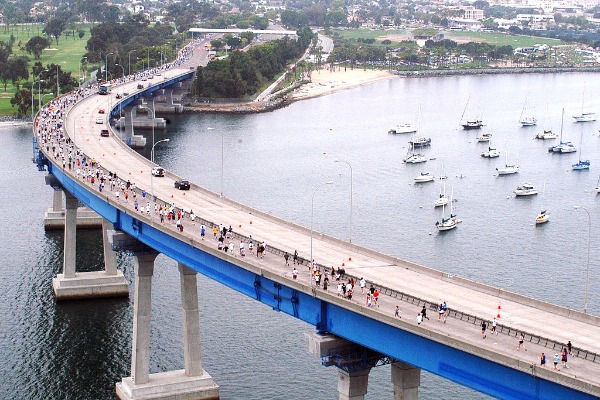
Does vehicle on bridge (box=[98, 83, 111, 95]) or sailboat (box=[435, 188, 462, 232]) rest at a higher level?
vehicle on bridge (box=[98, 83, 111, 95])

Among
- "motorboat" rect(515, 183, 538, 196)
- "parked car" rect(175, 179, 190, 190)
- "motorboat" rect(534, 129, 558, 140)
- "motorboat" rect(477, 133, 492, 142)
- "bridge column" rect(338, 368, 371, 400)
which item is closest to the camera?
"bridge column" rect(338, 368, 371, 400)

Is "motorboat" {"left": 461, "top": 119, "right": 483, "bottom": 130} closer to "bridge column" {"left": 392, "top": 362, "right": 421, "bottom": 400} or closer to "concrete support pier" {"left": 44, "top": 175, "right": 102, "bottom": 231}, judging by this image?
"concrete support pier" {"left": 44, "top": 175, "right": 102, "bottom": 231}

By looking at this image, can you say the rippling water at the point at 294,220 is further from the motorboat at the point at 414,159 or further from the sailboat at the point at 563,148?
the sailboat at the point at 563,148

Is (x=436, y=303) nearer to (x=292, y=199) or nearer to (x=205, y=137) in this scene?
(x=292, y=199)

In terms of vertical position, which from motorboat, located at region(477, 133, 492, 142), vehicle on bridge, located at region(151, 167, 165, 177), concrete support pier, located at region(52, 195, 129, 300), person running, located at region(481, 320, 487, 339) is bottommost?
concrete support pier, located at region(52, 195, 129, 300)

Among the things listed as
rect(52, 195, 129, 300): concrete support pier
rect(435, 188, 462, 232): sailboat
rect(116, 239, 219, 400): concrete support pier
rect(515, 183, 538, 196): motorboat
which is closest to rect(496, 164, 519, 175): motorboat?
rect(515, 183, 538, 196): motorboat

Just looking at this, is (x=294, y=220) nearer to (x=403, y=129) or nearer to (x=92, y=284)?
(x=92, y=284)

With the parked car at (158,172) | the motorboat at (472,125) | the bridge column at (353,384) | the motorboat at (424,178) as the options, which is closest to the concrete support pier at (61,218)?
the parked car at (158,172)
